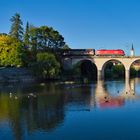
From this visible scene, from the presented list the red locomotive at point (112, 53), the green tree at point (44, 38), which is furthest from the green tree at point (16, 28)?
the red locomotive at point (112, 53)

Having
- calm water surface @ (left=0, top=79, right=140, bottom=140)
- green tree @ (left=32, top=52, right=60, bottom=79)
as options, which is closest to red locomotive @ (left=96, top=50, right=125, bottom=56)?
green tree @ (left=32, top=52, right=60, bottom=79)

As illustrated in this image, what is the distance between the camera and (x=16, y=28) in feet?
315

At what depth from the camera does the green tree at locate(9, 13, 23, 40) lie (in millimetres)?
95575

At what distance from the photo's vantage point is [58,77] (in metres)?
94.0

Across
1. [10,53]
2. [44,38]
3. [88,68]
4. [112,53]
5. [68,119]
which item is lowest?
[68,119]

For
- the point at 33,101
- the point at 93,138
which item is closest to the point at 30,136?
the point at 93,138

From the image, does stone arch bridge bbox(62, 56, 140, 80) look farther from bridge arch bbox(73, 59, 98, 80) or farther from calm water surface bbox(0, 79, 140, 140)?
calm water surface bbox(0, 79, 140, 140)

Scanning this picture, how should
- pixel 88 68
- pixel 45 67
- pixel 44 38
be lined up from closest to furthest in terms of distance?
pixel 45 67
pixel 44 38
pixel 88 68

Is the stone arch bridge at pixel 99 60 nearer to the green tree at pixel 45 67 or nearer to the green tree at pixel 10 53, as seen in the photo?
the green tree at pixel 45 67

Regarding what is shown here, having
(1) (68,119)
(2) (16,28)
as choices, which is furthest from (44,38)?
(1) (68,119)

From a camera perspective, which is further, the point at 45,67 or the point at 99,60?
the point at 99,60

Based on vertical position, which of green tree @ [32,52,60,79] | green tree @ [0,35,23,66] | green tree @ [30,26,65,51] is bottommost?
green tree @ [32,52,60,79]

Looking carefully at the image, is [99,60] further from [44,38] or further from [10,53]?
[10,53]

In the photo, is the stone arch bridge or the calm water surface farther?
the stone arch bridge
